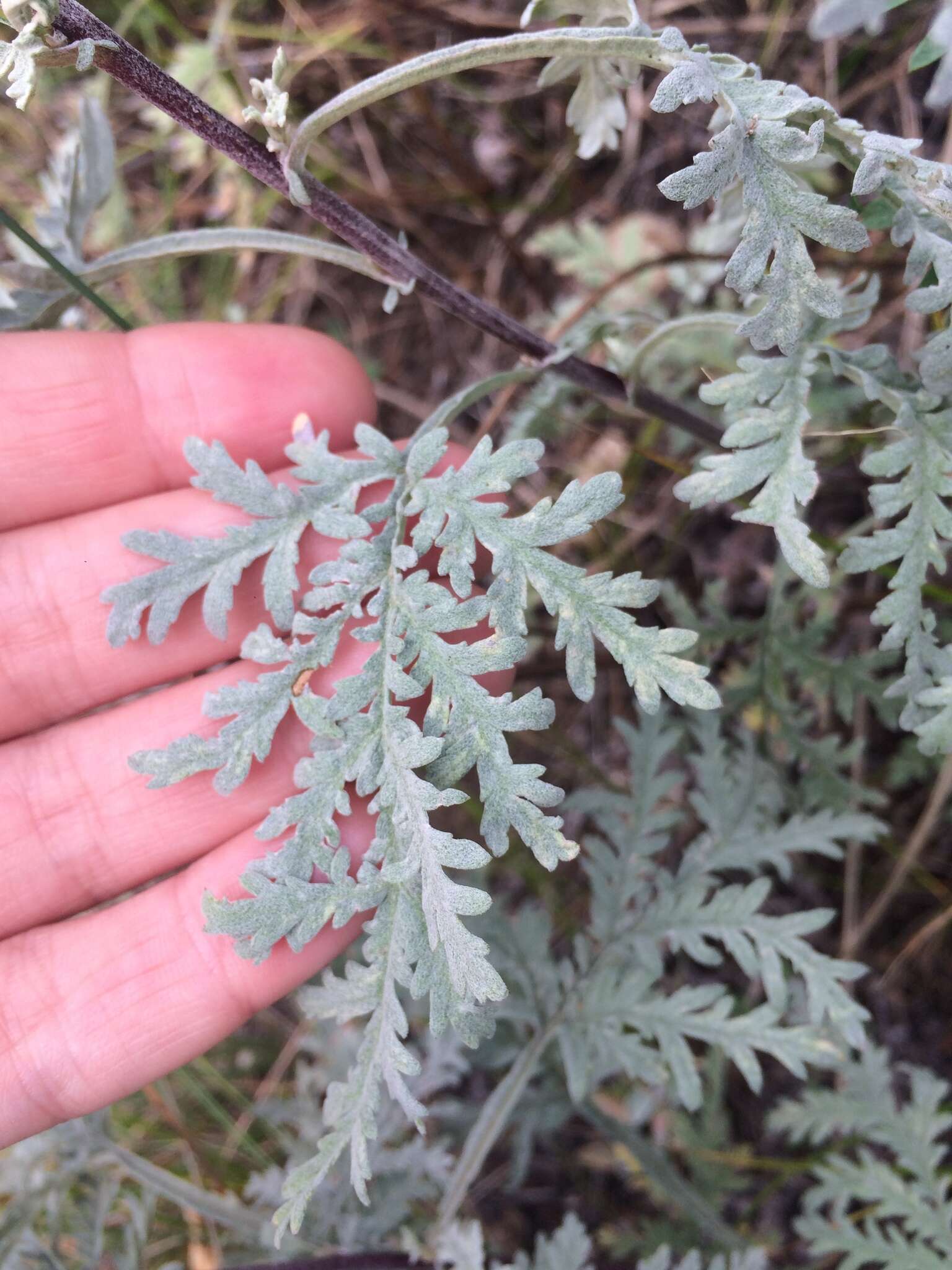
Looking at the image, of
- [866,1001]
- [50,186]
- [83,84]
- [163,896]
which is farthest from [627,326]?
[83,84]

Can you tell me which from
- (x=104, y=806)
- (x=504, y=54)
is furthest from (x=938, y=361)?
(x=104, y=806)

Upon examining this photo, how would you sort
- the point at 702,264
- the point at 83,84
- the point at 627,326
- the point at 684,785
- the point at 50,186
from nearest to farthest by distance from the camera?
the point at 627,326 → the point at 50,186 → the point at 702,264 → the point at 684,785 → the point at 83,84

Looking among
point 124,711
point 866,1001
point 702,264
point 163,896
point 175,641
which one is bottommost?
point 866,1001

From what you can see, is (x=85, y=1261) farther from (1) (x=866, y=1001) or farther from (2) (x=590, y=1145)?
(1) (x=866, y=1001)

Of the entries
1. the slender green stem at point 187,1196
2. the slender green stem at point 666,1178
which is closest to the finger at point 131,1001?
the slender green stem at point 187,1196

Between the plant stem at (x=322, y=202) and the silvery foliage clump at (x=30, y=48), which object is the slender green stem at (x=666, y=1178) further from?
the silvery foliage clump at (x=30, y=48)

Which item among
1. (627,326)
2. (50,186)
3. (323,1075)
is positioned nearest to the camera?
(627,326)

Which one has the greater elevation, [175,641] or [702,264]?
[702,264]

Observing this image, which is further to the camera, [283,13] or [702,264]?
[283,13]

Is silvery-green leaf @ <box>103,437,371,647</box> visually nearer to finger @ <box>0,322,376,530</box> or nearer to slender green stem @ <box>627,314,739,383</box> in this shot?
finger @ <box>0,322,376,530</box>
